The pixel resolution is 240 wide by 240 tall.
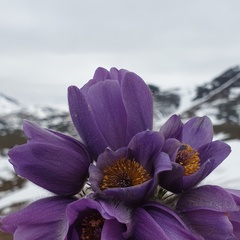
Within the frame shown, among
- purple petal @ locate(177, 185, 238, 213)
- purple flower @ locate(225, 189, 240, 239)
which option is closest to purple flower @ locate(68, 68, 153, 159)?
purple petal @ locate(177, 185, 238, 213)

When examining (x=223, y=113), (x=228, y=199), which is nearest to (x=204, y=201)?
(x=228, y=199)

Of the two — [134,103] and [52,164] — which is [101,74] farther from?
[52,164]

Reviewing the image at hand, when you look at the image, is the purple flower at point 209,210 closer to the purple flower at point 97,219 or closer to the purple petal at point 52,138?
the purple flower at point 97,219

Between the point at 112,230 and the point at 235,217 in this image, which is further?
the point at 235,217

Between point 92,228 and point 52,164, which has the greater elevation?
point 52,164

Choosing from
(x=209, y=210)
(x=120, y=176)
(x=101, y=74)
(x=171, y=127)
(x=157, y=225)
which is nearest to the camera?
(x=157, y=225)

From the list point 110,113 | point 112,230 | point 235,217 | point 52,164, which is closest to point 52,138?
point 52,164

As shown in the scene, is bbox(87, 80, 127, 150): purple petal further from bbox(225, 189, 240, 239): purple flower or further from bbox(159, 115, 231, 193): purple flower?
bbox(225, 189, 240, 239): purple flower
